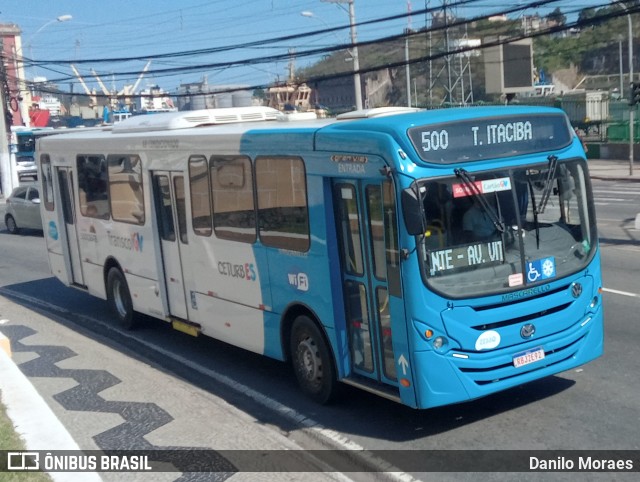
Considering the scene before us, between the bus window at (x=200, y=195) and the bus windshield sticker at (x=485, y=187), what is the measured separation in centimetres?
382

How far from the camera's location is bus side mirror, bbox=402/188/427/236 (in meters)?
7.16

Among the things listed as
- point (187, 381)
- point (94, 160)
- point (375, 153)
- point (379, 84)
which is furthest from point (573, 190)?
point (379, 84)

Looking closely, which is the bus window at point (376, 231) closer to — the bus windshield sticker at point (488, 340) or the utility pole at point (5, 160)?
the bus windshield sticker at point (488, 340)

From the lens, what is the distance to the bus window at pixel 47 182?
607 inches

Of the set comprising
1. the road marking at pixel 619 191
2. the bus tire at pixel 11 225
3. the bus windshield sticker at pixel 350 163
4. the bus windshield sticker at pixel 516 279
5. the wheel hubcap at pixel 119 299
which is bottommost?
the road marking at pixel 619 191

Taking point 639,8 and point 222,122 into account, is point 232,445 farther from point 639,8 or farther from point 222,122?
point 639,8

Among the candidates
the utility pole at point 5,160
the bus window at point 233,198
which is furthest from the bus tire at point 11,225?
the bus window at point 233,198

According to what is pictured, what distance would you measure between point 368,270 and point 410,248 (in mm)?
669

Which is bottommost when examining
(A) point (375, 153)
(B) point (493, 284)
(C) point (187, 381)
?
(C) point (187, 381)

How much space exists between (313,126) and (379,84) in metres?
73.0

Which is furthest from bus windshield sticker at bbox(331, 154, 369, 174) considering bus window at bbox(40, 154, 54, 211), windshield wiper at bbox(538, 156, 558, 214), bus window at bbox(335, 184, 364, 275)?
bus window at bbox(40, 154, 54, 211)

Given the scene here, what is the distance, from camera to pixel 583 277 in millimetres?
8086

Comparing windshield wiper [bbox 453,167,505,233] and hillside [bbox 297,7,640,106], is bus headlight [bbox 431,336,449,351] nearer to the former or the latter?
windshield wiper [bbox 453,167,505,233]

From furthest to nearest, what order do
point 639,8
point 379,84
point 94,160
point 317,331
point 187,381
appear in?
point 379,84
point 639,8
point 94,160
point 187,381
point 317,331
